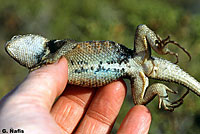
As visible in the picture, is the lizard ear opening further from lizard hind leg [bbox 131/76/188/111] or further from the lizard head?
lizard hind leg [bbox 131/76/188/111]

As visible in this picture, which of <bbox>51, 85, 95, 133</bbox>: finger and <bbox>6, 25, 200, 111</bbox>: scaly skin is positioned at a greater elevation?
<bbox>6, 25, 200, 111</bbox>: scaly skin

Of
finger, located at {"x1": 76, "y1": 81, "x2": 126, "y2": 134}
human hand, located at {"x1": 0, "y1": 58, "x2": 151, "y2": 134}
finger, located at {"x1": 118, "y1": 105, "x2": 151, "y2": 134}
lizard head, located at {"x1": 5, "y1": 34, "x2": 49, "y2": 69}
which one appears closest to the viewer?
human hand, located at {"x1": 0, "y1": 58, "x2": 151, "y2": 134}

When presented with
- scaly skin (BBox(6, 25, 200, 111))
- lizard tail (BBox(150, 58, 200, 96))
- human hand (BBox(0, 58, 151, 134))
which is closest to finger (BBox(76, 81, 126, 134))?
human hand (BBox(0, 58, 151, 134))

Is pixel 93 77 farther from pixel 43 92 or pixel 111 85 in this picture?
pixel 43 92

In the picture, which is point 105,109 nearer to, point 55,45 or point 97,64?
point 97,64

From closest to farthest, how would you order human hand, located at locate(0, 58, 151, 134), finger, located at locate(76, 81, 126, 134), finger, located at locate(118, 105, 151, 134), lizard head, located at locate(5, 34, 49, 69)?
1. human hand, located at locate(0, 58, 151, 134)
2. finger, located at locate(118, 105, 151, 134)
3. finger, located at locate(76, 81, 126, 134)
4. lizard head, located at locate(5, 34, 49, 69)

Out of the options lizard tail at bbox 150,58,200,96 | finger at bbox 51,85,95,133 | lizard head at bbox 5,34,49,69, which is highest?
lizard tail at bbox 150,58,200,96

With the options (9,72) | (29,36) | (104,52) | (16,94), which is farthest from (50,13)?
(16,94)

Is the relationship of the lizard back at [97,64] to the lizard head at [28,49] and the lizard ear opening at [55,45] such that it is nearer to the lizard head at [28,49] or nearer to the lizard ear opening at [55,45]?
the lizard ear opening at [55,45]

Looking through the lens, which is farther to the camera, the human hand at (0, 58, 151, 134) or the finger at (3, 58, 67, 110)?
the finger at (3, 58, 67, 110)
